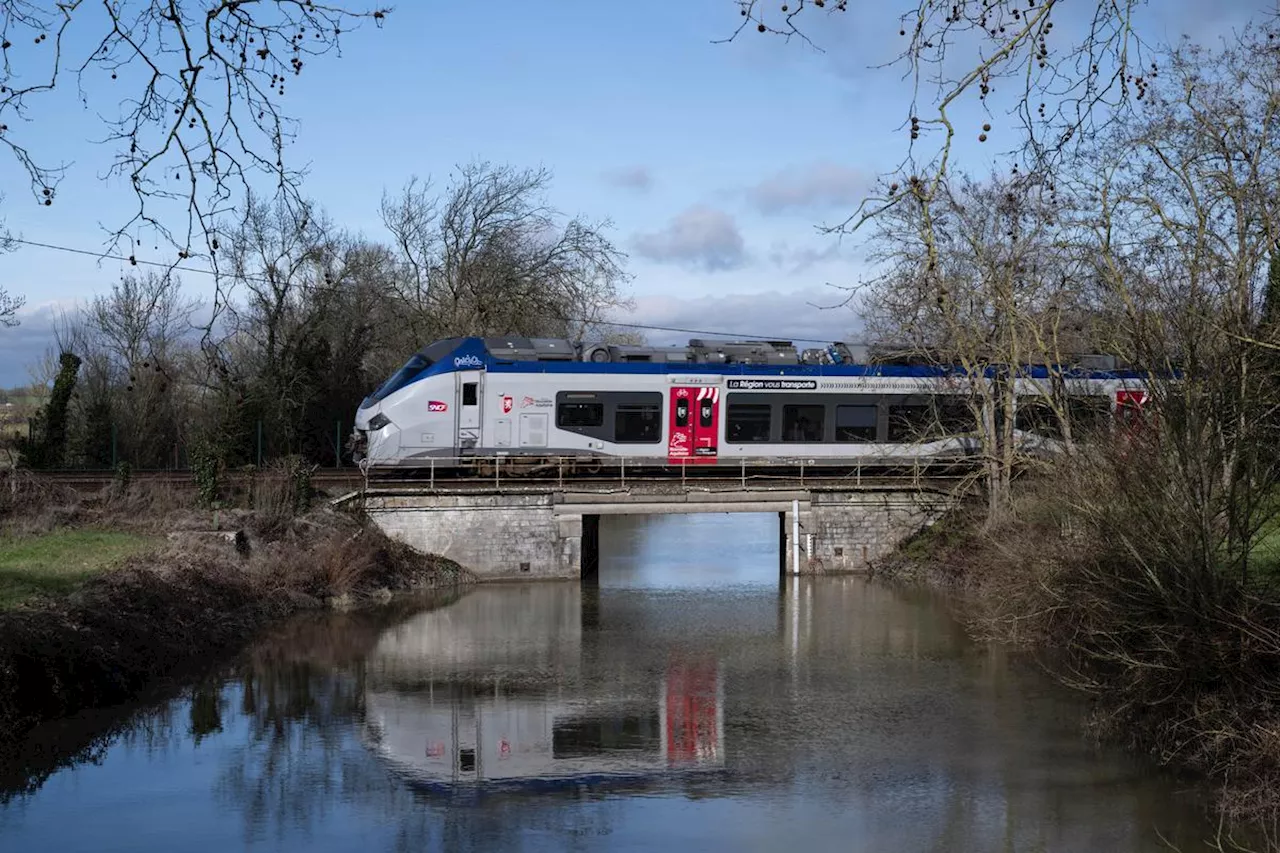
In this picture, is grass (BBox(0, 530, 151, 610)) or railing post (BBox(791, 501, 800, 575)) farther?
railing post (BBox(791, 501, 800, 575))

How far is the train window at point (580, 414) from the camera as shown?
99.7 feet

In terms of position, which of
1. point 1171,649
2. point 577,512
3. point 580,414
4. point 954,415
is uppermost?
point 954,415

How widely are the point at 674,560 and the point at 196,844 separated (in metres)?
26.2

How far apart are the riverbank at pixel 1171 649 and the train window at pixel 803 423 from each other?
1302cm

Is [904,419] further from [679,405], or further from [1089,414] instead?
[679,405]

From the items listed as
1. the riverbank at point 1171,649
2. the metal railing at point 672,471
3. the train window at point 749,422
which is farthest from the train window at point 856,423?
the riverbank at point 1171,649

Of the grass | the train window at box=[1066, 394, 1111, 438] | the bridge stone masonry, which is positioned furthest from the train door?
the train window at box=[1066, 394, 1111, 438]

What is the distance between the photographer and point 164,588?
22719 mm

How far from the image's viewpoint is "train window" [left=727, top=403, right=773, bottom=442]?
103 feet

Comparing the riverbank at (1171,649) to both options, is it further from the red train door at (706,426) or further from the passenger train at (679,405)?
the red train door at (706,426)

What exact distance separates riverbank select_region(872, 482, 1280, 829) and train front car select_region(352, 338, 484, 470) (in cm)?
1533

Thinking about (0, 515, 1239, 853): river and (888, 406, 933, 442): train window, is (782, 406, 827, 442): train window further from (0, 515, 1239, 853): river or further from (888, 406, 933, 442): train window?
(0, 515, 1239, 853): river

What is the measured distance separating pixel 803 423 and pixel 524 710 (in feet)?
50.3

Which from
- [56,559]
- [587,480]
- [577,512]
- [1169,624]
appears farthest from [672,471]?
[1169,624]
